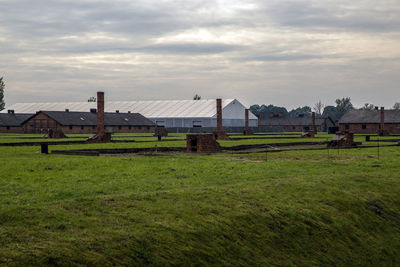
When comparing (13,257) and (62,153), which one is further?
(62,153)

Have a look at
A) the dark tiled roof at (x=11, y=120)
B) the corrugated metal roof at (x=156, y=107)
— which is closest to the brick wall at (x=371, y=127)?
the corrugated metal roof at (x=156, y=107)

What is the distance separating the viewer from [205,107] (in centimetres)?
10425

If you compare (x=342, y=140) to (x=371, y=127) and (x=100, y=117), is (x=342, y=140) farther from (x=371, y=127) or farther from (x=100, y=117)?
(x=371, y=127)

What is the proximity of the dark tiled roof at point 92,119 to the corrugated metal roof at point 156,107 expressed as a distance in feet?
19.1

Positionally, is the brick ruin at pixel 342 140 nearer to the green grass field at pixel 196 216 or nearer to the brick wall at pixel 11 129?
the green grass field at pixel 196 216

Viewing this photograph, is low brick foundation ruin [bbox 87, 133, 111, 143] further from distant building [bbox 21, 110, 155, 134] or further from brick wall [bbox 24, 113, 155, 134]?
brick wall [bbox 24, 113, 155, 134]

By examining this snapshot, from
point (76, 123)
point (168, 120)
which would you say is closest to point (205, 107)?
point (168, 120)

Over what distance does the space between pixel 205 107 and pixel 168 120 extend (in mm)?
8387

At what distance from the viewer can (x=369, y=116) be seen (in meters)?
104

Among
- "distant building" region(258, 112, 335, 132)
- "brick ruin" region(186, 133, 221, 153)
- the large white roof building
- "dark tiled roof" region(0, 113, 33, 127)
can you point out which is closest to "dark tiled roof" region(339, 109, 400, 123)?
the large white roof building

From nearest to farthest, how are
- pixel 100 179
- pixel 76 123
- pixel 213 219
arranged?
1. pixel 213 219
2. pixel 100 179
3. pixel 76 123

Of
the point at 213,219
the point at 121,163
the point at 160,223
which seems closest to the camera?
the point at 160,223

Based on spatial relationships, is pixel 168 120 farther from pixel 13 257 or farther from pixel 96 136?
pixel 13 257

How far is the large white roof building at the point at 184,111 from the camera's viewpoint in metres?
102
